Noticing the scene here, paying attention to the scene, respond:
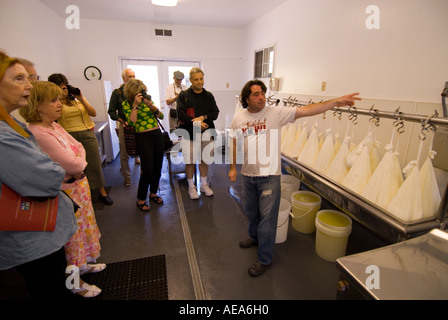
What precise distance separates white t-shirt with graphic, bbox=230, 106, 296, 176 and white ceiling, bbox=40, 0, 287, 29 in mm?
3065

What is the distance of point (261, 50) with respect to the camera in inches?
189

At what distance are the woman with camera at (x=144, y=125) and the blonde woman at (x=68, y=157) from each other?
32.0 inches

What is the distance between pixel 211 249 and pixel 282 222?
2.30ft

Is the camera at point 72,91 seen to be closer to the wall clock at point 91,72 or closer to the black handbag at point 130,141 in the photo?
the black handbag at point 130,141

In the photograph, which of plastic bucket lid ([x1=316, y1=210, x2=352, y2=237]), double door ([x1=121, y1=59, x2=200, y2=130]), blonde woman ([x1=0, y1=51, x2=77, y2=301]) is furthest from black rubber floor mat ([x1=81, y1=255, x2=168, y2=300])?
double door ([x1=121, y1=59, x2=200, y2=130])

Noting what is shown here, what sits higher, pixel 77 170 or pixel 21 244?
pixel 77 170

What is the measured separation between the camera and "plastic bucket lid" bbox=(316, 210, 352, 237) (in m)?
1.85

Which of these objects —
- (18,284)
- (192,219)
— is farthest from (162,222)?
(18,284)

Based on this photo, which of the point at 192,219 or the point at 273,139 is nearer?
the point at 273,139

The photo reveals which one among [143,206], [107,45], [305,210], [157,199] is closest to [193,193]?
[157,199]

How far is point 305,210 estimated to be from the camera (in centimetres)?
226

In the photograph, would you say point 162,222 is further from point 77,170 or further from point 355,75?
point 355,75

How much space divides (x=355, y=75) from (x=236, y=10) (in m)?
2.86

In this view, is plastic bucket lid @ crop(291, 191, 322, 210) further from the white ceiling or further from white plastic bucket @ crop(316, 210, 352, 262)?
the white ceiling
